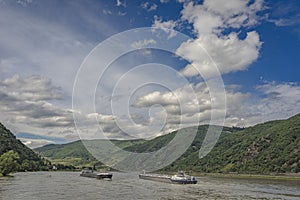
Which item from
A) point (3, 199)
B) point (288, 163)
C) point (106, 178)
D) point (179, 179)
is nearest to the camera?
point (3, 199)

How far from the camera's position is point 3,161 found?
4870 inches

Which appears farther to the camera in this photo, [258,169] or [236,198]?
[258,169]

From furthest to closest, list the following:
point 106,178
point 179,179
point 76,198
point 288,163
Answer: point 288,163 → point 106,178 → point 179,179 → point 76,198

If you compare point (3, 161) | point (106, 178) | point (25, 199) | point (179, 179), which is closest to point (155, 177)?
point (106, 178)

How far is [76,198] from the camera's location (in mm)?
60156

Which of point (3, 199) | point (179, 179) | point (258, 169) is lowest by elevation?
point (3, 199)

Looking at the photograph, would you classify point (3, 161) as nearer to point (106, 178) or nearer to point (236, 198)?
point (106, 178)

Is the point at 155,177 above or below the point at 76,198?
above

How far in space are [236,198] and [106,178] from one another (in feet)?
267

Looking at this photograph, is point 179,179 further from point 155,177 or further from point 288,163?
point 288,163

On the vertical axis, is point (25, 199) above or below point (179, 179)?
below

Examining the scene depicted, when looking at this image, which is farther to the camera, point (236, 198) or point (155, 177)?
point (155, 177)

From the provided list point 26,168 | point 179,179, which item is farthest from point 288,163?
point 26,168

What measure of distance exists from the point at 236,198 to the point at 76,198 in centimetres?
2869
